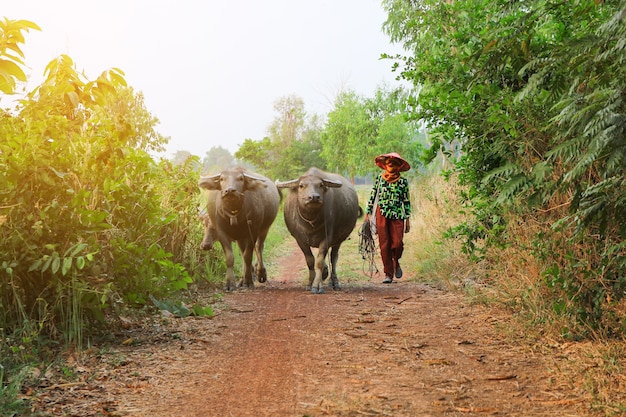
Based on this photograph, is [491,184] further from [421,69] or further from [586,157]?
[586,157]

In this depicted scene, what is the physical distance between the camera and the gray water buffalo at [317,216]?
9.38 m

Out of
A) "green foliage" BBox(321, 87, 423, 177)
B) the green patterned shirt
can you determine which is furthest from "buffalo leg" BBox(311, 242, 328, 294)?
"green foliage" BBox(321, 87, 423, 177)

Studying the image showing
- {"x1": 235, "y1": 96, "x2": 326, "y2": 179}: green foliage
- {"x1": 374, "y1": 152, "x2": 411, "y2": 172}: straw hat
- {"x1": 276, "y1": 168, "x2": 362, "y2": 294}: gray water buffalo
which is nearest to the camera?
{"x1": 276, "y1": 168, "x2": 362, "y2": 294}: gray water buffalo

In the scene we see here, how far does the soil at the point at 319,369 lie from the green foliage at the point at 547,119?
77 cm

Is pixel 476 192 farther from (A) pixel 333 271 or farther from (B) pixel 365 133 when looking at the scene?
(B) pixel 365 133

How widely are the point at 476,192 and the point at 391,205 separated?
10.2 ft

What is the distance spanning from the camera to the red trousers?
1034 cm

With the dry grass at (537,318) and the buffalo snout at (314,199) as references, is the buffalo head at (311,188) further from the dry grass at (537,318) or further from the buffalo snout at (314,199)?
the dry grass at (537,318)

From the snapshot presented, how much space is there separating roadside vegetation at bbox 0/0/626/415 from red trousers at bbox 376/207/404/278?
269 centimetres

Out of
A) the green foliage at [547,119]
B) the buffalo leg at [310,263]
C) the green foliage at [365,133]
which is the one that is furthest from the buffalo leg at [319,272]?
the green foliage at [365,133]

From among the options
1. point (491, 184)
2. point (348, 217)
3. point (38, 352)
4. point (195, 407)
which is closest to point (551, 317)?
point (491, 184)

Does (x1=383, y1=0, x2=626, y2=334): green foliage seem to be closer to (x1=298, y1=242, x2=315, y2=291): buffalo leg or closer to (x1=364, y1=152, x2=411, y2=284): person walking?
(x1=364, y1=152, x2=411, y2=284): person walking

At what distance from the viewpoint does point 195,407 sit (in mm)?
4137

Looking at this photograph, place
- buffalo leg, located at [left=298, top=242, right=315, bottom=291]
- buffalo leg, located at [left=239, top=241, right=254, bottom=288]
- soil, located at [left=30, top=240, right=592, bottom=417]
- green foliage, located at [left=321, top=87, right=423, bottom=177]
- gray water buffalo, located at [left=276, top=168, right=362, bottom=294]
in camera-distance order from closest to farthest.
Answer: soil, located at [left=30, top=240, right=592, bottom=417], gray water buffalo, located at [left=276, top=168, right=362, bottom=294], buffalo leg, located at [left=298, top=242, right=315, bottom=291], buffalo leg, located at [left=239, top=241, right=254, bottom=288], green foliage, located at [left=321, top=87, right=423, bottom=177]
